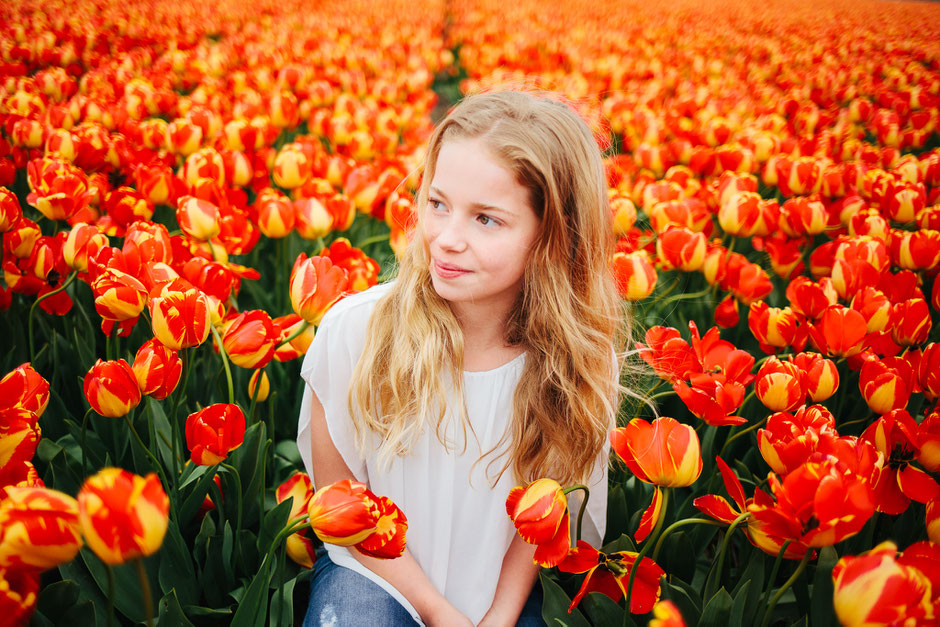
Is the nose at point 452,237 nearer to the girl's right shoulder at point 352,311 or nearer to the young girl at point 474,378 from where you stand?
the young girl at point 474,378

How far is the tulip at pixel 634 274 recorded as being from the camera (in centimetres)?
173

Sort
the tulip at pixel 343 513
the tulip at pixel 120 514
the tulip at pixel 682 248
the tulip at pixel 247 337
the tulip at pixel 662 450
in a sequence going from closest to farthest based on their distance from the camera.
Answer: the tulip at pixel 120 514 < the tulip at pixel 343 513 < the tulip at pixel 662 450 < the tulip at pixel 247 337 < the tulip at pixel 682 248

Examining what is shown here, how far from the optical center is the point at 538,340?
56.4 inches

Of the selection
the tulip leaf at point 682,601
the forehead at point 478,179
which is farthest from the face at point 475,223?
the tulip leaf at point 682,601

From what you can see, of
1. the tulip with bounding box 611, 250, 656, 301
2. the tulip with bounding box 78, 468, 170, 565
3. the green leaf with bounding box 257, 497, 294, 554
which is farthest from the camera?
the tulip with bounding box 611, 250, 656, 301

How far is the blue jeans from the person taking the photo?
1279 millimetres

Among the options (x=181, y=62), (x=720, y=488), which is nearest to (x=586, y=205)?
(x=720, y=488)

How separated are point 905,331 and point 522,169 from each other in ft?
3.43

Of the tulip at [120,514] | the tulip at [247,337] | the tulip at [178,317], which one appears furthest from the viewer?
the tulip at [247,337]

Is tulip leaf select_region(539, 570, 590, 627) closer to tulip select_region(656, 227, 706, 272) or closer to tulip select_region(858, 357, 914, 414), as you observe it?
tulip select_region(858, 357, 914, 414)

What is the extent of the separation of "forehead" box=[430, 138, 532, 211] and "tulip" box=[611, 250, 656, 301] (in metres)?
0.56

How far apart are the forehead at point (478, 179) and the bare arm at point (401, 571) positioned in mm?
588

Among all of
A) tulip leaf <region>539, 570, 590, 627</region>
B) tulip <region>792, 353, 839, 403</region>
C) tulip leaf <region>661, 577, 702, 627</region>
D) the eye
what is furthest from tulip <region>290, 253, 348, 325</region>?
tulip <region>792, 353, 839, 403</region>

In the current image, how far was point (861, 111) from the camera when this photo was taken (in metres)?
4.25
